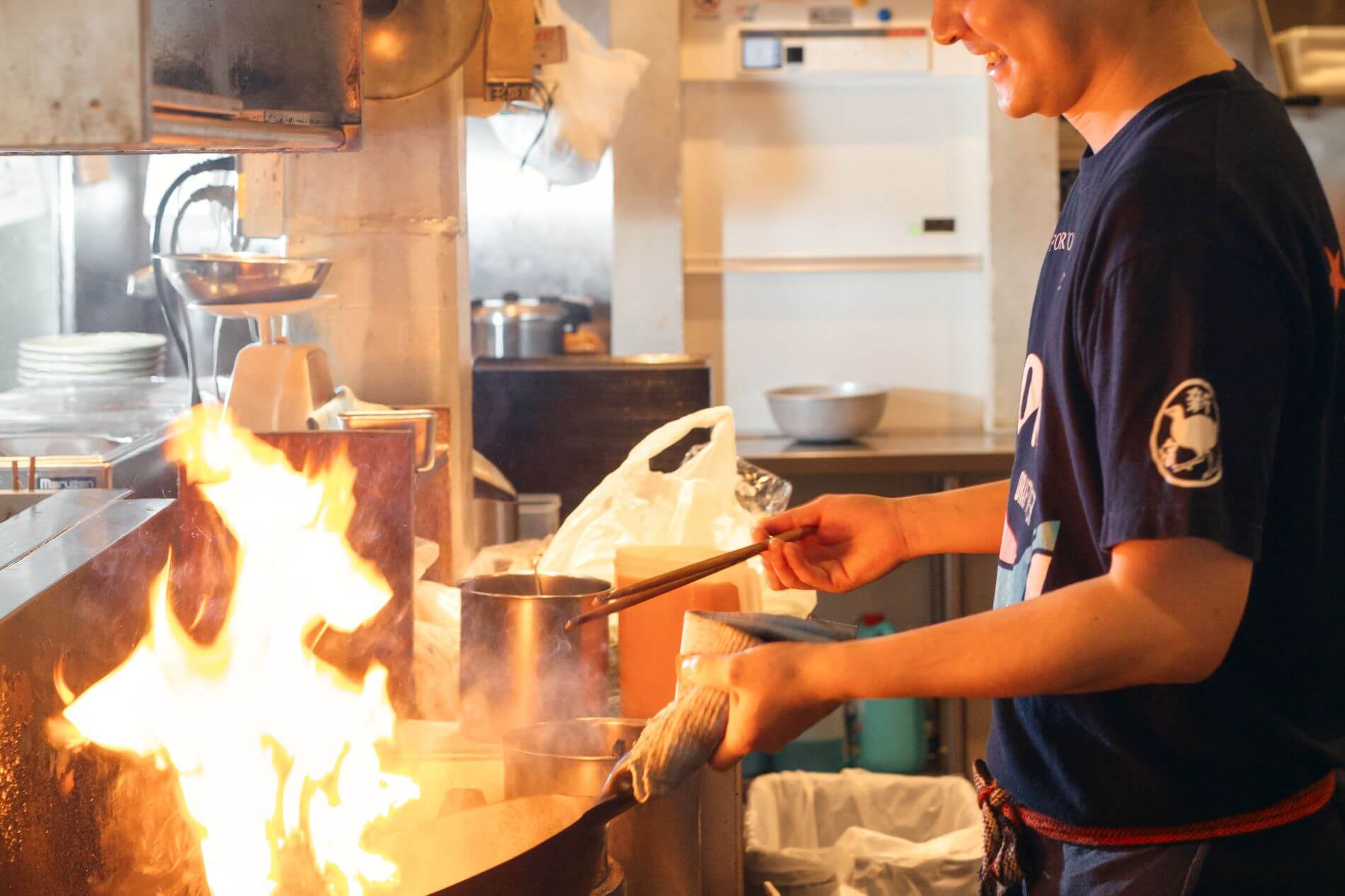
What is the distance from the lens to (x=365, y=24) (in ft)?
7.72

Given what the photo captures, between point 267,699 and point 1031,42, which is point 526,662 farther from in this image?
point 1031,42

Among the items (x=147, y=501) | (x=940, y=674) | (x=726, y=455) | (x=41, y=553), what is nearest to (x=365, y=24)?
(x=726, y=455)

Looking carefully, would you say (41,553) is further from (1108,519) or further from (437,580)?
(437,580)

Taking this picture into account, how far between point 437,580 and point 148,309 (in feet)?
5.26

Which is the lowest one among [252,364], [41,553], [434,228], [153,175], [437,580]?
[437,580]

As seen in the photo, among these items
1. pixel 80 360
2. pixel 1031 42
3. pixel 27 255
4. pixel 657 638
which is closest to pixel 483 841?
pixel 657 638

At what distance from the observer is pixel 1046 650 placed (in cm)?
104

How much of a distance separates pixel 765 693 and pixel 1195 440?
414 mm

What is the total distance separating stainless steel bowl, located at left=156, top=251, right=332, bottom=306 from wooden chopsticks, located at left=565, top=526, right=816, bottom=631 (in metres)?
1.07

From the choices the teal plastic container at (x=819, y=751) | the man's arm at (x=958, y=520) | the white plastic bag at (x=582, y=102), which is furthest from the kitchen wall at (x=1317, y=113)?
the man's arm at (x=958, y=520)

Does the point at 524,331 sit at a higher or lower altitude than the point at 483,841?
higher

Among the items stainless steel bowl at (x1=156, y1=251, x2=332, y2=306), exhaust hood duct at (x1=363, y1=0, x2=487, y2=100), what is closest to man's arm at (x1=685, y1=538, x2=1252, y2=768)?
stainless steel bowl at (x1=156, y1=251, x2=332, y2=306)

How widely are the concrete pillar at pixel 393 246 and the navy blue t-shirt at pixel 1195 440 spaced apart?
5.79 ft

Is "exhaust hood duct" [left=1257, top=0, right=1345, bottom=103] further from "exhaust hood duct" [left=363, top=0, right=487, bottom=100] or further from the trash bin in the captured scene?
"exhaust hood duct" [left=363, top=0, right=487, bottom=100]
